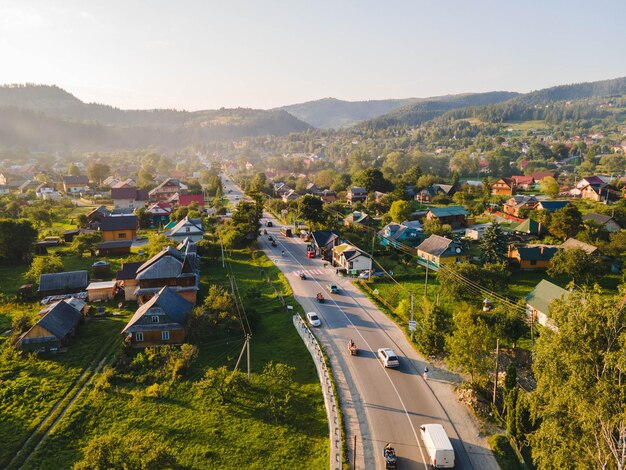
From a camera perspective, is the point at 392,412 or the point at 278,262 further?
the point at 278,262

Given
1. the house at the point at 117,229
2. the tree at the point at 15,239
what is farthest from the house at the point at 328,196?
the tree at the point at 15,239

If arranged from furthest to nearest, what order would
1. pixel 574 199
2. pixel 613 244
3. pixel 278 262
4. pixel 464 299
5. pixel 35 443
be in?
pixel 574 199, pixel 278 262, pixel 613 244, pixel 464 299, pixel 35 443

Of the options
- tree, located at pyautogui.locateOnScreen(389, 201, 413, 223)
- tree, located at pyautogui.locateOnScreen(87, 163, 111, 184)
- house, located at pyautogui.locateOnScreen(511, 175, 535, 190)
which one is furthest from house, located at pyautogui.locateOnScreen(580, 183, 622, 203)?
tree, located at pyautogui.locateOnScreen(87, 163, 111, 184)

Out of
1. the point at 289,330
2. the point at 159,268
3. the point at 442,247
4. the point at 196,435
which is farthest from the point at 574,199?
the point at 196,435

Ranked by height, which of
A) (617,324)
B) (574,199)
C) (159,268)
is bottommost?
(574,199)

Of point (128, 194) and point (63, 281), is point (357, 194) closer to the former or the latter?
point (128, 194)

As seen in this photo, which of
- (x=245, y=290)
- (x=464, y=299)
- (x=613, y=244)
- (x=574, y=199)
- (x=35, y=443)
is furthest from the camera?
(x=574, y=199)

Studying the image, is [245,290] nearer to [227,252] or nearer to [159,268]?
[159,268]
